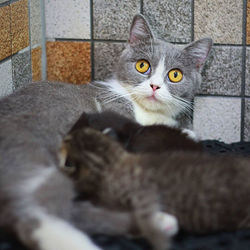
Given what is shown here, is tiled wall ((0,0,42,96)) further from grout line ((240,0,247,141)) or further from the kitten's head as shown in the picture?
grout line ((240,0,247,141))

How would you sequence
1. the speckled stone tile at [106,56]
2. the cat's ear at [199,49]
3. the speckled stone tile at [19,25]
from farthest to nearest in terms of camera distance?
the speckled stone tile at [106,56]
the cat's ear at [199,49]
the speckled stone tile at [19,25]

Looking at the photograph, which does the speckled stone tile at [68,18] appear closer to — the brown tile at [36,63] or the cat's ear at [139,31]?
the brown tile at [36,63]

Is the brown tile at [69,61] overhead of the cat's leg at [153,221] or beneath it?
overhead

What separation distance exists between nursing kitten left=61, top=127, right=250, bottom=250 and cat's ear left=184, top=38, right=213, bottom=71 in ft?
3.60

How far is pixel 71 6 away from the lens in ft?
8.89

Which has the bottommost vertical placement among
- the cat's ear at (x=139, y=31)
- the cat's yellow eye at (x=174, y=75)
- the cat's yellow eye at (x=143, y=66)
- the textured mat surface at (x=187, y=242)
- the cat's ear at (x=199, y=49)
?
the textured mat surface at (x=187, y=242)

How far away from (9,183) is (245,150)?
1.29 m

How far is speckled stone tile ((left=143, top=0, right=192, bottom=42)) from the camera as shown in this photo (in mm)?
2611

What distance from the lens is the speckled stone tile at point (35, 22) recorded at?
2.65 metres

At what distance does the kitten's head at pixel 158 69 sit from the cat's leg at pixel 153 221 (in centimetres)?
110

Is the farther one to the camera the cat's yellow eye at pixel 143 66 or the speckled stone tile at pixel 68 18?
the speckled stone tile at pixel 68 18

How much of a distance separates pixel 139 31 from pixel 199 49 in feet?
1.09

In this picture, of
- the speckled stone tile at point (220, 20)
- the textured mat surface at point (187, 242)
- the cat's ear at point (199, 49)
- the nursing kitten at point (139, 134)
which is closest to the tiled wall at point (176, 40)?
the speckled stone tile at point (220, 20)

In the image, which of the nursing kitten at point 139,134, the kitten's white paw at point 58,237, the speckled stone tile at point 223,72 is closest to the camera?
the kitten's white paw at point 58,237
